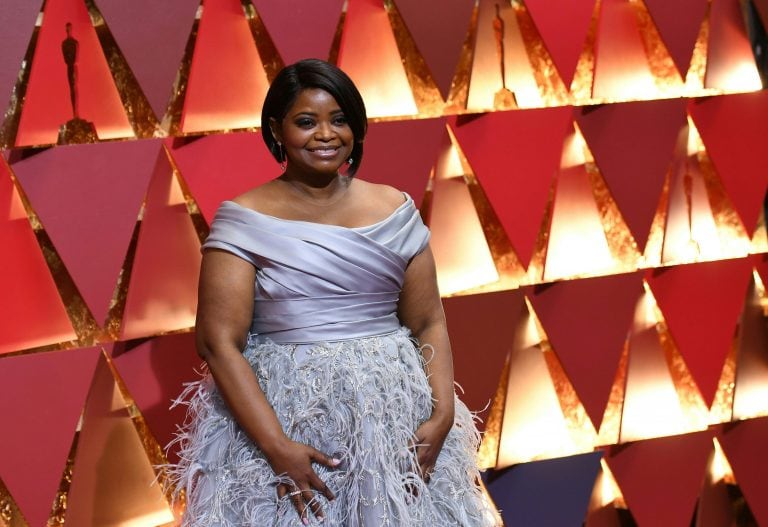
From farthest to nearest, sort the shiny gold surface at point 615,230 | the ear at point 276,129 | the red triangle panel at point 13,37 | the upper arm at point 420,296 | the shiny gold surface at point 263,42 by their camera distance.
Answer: the shiny gold surface at point 615,230 < the shiny gold surface at point 263,42 < the red triangle panel at point 13,37 < the upper arm at point 420,296 < the ear at point 276,129

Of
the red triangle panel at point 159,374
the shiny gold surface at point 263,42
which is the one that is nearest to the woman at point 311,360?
the red triangle panel at point 159,374

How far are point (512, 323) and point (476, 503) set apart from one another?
2.77 ft

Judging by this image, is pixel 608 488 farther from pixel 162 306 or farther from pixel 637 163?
pixel 162 306

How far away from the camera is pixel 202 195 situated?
229 centimetres

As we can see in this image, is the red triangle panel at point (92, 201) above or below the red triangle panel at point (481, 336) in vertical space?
above

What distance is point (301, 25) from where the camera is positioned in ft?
7.64

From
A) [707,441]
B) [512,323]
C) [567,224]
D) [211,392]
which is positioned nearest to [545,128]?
[567,224]

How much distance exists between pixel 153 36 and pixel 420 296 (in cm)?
90

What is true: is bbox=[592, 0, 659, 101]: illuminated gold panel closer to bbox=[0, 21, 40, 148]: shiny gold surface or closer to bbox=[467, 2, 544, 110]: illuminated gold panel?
bbox=[467, 2, 544, 110]: illuminated gold panel

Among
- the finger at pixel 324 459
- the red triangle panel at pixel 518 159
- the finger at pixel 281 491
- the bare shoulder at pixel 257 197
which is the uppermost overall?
the red triangle panel at pixel 518 159

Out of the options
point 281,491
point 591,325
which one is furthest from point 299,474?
point 591,325

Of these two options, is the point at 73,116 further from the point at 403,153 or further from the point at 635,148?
the point at 635,148

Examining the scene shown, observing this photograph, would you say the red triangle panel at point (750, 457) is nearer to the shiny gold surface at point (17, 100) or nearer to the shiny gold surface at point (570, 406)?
the shiny gold surface at point (570, 406)

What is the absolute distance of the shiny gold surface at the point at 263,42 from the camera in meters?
2.33
